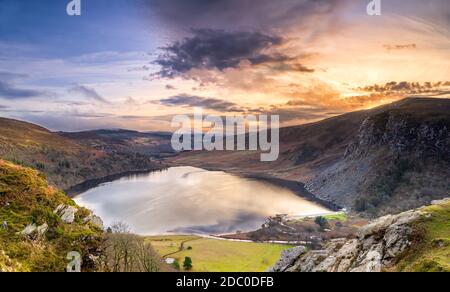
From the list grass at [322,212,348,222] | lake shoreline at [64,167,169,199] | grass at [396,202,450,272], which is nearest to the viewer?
grass at [396,202,450,272]

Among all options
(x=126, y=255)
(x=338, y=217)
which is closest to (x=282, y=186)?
(x=338, y=217)

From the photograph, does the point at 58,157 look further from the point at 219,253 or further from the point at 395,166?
the point at 395,166

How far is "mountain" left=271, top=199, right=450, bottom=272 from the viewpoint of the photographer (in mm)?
6578

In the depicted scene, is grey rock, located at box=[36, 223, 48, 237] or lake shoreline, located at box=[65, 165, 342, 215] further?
lake shoreline, located at box=[65, 165, 342, 215]

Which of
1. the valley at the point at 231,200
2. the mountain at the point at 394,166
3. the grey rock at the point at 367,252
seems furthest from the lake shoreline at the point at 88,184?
the grey rock at the point at 367,252

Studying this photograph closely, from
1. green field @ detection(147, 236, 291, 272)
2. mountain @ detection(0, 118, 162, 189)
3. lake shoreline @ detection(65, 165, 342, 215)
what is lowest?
lake shoreline @ detection(65, 165, 342, 215)

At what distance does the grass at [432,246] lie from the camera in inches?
229

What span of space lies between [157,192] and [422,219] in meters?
71.2

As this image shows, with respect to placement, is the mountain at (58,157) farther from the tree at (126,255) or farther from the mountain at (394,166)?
the tree at (126,255)

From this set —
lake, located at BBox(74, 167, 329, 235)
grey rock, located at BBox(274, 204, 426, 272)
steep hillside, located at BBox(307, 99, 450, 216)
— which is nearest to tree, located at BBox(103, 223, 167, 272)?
grey rock, located at BBox(274, 204, 426, 272)

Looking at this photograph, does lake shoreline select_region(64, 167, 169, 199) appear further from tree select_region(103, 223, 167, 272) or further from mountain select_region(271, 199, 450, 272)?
mountain select_region(271, 199, 450, 272)

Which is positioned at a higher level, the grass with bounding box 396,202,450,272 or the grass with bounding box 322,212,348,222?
the grass with bounding box 396,202,450,272

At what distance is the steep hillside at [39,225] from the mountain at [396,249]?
7.48m

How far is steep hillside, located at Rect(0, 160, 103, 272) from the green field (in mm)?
12171
